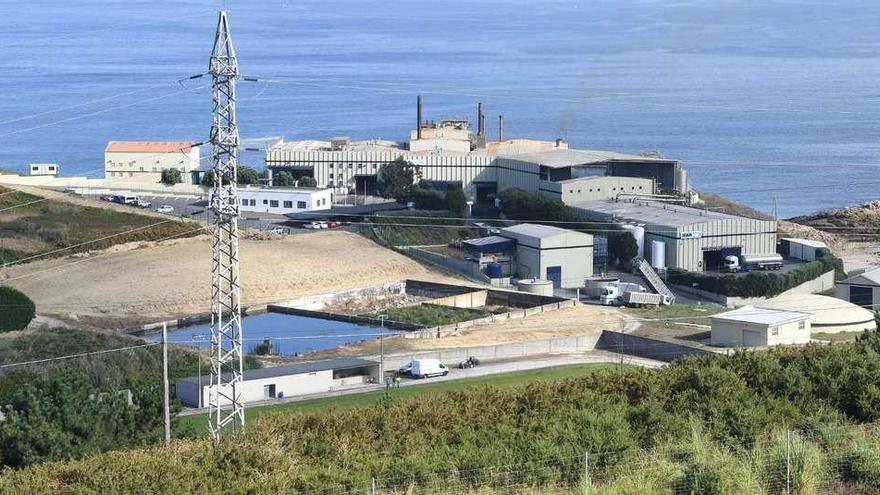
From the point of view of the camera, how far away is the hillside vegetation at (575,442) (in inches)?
265

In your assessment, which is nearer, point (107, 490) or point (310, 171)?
point (107, 490)

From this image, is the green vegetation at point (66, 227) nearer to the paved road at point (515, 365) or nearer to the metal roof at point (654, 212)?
the metal roof at point (654, 212)

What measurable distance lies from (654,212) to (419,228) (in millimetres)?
3512

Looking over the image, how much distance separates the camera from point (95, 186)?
2669 centimetres

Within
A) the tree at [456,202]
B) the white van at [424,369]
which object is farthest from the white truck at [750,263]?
the white van at [424,369]

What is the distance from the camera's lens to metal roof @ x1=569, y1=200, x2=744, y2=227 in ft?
66.5

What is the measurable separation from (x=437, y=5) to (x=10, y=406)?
112 metres

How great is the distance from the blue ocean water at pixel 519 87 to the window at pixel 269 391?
726 inches

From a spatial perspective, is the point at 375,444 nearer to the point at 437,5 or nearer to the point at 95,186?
the point at 95,186

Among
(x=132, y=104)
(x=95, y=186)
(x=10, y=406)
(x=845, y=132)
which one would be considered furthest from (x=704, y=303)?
(x=132, y=104)

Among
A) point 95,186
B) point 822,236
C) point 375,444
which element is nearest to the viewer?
point 375,444

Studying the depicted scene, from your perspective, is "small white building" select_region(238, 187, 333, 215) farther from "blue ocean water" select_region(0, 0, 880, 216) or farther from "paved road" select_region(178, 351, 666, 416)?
"blue ocean water" select_region(0, 0, 880, 216)

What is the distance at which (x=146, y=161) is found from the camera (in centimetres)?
2806

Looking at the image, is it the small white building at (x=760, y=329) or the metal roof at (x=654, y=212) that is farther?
the metal roof at (x=654, y=212)
